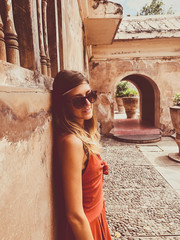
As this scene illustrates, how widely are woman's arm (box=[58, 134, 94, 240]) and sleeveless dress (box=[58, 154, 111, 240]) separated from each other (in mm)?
158

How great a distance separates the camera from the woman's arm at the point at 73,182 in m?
0.83

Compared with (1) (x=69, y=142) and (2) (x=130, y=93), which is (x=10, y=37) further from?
(2) (x=130, y=93)

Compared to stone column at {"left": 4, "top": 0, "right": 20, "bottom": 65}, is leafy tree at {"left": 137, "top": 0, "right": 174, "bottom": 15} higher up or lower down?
higher up

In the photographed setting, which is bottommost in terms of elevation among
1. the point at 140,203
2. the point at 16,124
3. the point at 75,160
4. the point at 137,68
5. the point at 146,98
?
the point at 140,203

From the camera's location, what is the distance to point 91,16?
3.95 meters

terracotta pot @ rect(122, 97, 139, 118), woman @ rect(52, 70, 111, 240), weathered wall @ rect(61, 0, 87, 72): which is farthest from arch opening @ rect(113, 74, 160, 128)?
woman @ rect(52, 70, 111, 240)

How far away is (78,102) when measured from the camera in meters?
1.02

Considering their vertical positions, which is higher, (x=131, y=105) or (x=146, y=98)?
(x=146, y=98)

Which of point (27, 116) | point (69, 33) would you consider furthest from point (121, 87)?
point (27, 116)

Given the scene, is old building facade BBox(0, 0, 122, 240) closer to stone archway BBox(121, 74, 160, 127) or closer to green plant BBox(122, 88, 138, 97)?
stone archway BBox(121, 74, 160, 127)

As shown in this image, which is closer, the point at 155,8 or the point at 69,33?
the point at 69,33

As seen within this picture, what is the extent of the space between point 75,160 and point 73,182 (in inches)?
4.0

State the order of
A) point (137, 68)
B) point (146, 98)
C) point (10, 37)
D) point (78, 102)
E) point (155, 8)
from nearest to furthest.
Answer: point (10, 37)
point (78, 102)
point (137, 68)
point (146, 98)
point (155, 8)

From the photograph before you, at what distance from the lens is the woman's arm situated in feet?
2.72
